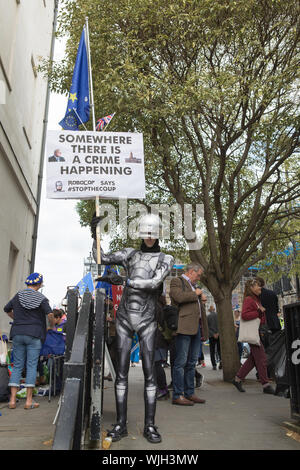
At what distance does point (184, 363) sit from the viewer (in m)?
5.80

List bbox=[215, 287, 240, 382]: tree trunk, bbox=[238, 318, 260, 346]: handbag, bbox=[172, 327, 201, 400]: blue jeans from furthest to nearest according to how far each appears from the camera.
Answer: bbox=[215, 287, 240, 382]: tree trunk < bbox=[238, 318, 260, 346]: handbag < bbox=[172, 327, 201, 400]: blue jeans

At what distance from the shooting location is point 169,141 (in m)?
9.71

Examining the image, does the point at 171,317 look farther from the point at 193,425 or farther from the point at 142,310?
the point at 193,425

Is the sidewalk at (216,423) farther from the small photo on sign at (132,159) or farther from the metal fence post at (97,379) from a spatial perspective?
the small photo on sign at (132,159)

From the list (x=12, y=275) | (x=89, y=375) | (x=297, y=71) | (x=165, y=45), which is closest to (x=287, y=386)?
(x=89, y=375)

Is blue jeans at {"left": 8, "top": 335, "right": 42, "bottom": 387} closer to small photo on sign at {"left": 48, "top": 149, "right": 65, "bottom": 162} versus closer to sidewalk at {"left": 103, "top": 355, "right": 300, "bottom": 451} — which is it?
sidewalk at {"left": 103, "top": 355, "right": 300, "bottom": 451}

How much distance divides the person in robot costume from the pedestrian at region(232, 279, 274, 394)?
290 centimetres

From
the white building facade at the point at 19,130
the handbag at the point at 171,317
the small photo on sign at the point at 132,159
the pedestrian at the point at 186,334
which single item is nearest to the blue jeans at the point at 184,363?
the pedestrian at the point at 186,334

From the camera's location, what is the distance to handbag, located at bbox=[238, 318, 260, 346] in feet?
21.1

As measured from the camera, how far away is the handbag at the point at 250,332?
21.1 feet

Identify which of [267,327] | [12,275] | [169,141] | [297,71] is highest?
[297,71]

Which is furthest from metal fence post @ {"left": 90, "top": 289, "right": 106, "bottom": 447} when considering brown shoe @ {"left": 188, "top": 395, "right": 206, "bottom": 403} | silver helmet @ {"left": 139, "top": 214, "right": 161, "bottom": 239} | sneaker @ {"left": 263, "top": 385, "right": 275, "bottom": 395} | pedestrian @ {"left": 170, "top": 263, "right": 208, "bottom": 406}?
sneaker @ {"left": 263, "top": 385, "right": 275, "bottom": 395}

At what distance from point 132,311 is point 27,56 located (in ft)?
32.6
